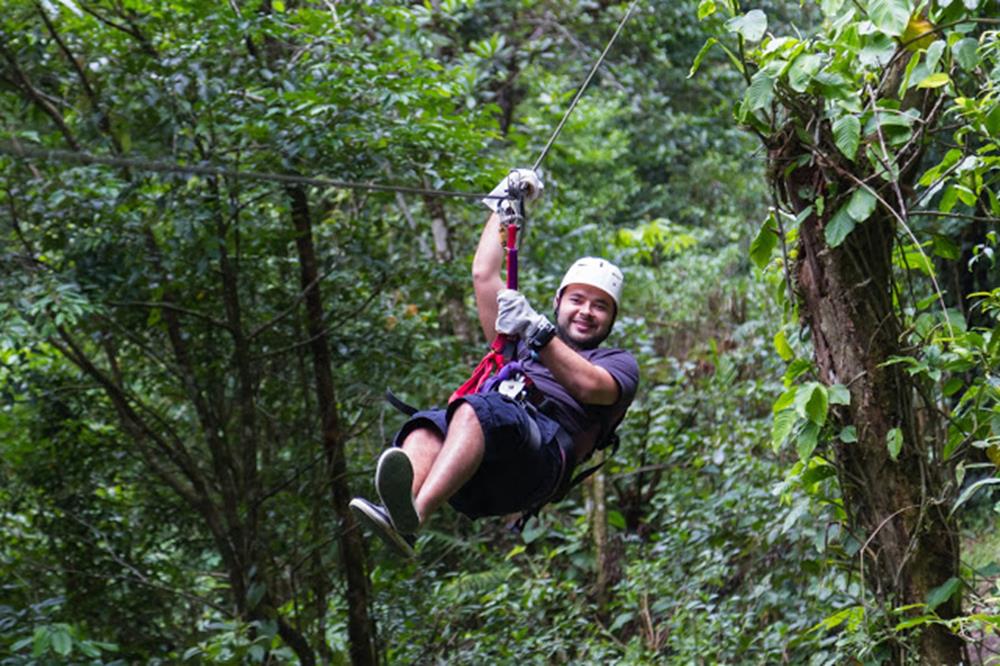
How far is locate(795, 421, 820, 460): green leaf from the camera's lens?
3284 mm

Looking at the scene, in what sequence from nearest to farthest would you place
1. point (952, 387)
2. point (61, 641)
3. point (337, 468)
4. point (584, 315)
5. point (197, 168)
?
1. point (197, 168)
2. point (952, 387)
3. point (584, 315)
4. point (61, 641)
5. point (337, 468)

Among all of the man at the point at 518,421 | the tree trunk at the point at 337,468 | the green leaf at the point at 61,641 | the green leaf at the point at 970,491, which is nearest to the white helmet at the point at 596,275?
the man at the point at 518,421

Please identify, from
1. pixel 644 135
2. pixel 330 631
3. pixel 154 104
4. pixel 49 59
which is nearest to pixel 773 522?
pixel 330 631

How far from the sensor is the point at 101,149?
4.94 meters

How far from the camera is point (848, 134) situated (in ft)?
10.1

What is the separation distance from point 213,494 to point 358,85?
7.66 feet

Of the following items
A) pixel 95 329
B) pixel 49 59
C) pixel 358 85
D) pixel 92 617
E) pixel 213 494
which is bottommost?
pixel 92 617

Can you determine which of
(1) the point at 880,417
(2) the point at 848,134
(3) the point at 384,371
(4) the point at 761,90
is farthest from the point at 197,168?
(3) the point at 384,371

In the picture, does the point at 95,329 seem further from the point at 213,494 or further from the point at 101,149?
the point at 213,494

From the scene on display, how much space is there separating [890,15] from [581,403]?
134 cm

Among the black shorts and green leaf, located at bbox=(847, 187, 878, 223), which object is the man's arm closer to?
the black shorts

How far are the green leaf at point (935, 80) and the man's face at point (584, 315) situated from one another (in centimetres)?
106

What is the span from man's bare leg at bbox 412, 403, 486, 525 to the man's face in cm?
62

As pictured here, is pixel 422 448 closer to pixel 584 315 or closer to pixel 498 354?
pixel 498 354
